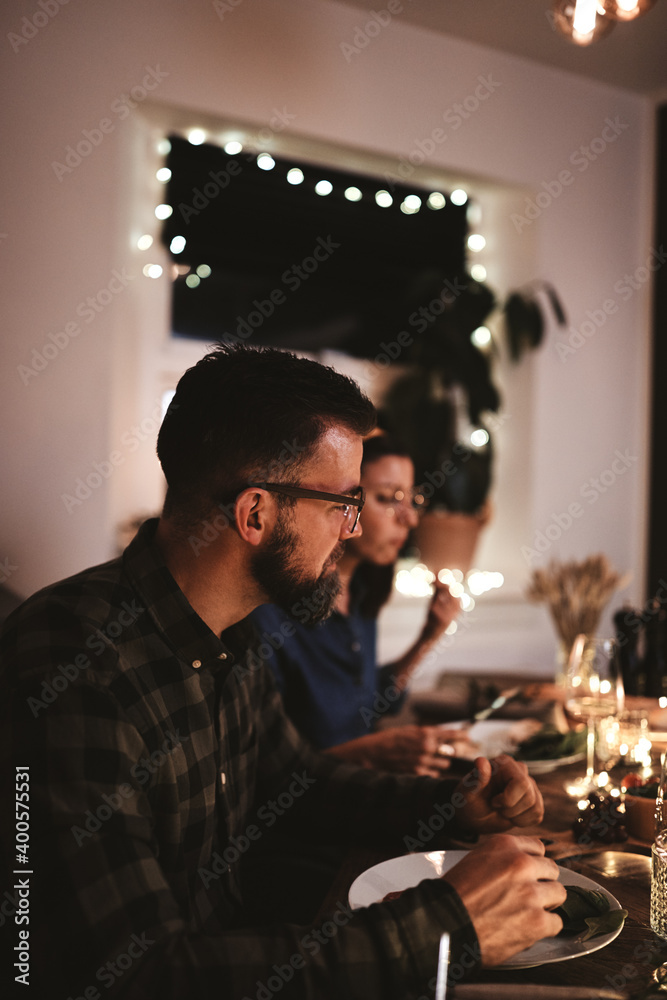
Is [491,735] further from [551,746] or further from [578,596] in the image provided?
[578,596]

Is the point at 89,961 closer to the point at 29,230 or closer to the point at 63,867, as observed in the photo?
the point at 63,867

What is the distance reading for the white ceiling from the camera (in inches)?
110

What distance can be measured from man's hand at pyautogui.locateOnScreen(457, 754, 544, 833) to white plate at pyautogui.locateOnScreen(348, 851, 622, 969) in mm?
73

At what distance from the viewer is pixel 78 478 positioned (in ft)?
7.77

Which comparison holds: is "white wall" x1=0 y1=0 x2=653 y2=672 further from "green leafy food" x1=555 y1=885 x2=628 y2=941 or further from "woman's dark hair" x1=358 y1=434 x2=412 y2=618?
"green leafy food" x1=555 y1=885 x2=628 y2=941

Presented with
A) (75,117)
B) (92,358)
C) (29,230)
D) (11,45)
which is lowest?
(92,358)

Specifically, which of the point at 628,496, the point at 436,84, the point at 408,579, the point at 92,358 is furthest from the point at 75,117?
the point at 628,496

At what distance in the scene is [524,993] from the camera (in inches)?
27.3

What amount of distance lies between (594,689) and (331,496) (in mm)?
688

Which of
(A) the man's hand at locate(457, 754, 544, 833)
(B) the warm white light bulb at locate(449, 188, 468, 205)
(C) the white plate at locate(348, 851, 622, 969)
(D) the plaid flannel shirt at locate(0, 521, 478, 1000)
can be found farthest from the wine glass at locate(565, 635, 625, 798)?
(B) the warm white light bulb at locate(449, 188, 468, 205)

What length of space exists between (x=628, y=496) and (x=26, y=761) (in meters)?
3.20

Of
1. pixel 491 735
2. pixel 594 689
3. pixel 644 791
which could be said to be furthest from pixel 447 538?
pixel 644 791

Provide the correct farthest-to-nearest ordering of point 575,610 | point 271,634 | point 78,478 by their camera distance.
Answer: point 78,478, point 575,610, point 271,634

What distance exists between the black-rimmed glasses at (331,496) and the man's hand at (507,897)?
0.45 m
